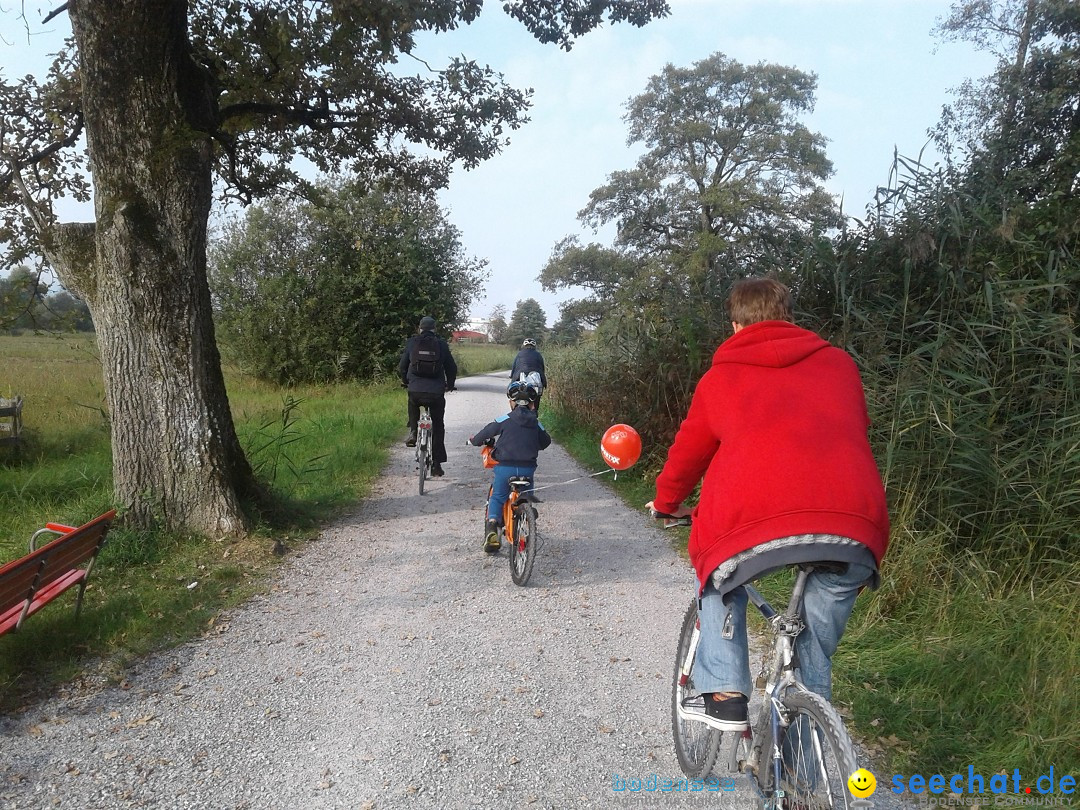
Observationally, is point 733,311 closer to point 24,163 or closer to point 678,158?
point 24,163

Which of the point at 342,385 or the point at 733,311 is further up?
the point at 733,311

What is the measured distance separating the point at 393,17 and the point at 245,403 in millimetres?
13361

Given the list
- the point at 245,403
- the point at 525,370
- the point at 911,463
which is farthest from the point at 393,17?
the point at 245,403

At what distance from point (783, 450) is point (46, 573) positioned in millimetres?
3923

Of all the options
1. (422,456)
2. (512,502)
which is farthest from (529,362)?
(512,502)

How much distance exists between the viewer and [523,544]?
5637 mm

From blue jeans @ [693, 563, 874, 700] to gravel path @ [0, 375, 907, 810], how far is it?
2.77 feet

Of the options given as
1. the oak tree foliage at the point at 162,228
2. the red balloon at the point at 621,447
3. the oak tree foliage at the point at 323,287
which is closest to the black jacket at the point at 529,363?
the oak tree foliage at the point at 162,228

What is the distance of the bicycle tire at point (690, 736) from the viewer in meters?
3.07

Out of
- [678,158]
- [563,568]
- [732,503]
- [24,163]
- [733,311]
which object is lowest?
[563,568]

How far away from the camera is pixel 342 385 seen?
904 inches

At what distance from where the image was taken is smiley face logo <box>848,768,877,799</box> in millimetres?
1895

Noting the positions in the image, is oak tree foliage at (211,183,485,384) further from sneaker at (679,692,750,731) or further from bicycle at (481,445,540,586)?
sneaker at (679,692,750,731)

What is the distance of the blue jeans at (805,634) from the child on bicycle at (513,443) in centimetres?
340
